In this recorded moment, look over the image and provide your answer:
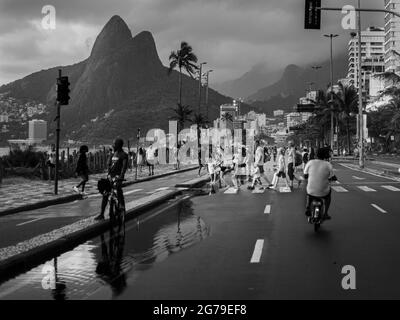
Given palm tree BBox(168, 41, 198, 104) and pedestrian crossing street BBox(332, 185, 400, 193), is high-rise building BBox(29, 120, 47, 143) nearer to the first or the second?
palm tree BBox(168, 41, 198, 104)

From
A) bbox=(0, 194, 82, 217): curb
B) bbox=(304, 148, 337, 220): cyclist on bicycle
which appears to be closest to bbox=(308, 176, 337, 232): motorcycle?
bbox=(304, 148, 337, 220): cyclist on bicycle

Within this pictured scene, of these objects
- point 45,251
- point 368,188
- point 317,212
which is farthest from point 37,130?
point 45,251

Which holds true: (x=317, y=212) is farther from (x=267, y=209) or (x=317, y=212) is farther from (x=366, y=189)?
(x=366, y=189)

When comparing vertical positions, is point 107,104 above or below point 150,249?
above

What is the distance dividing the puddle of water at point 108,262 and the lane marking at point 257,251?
45.2 inches

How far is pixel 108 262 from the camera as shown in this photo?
851 centimetres

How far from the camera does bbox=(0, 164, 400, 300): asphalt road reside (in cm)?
661

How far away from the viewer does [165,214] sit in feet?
48.4

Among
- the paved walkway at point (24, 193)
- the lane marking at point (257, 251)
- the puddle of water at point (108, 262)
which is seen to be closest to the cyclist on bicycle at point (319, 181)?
the lane marking at point (257, 251)

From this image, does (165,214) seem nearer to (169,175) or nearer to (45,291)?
(45,291)

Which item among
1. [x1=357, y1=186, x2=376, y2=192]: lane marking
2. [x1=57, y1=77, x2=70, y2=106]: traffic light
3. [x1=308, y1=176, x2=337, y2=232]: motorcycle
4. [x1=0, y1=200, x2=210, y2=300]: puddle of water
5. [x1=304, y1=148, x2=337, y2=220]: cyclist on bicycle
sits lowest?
[x1=0, y1=200, x2=210, y2=300]: puddle of water

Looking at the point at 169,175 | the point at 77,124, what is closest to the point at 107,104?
the point at 77,124

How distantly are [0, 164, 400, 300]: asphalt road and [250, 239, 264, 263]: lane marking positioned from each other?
1 centimetres

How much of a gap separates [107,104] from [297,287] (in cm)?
18208
